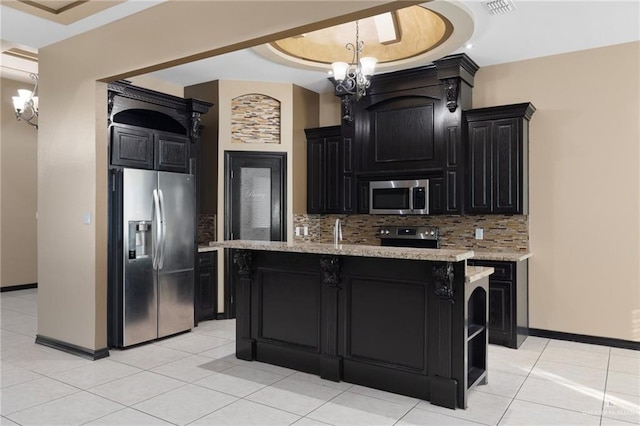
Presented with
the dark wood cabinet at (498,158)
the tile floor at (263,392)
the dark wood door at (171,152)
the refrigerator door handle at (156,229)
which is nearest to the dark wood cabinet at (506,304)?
the tile floor at (263,392)

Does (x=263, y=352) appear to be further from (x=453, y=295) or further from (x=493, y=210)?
(x=493, y=210)

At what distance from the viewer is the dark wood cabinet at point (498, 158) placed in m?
4.80

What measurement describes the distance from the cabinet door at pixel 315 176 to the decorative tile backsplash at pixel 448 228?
26 cm

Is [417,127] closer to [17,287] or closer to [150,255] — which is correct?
[150,255]

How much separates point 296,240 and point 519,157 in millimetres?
2910

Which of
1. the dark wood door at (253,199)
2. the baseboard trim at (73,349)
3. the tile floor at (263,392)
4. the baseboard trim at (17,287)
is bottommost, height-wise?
the tile floor at (263,392)

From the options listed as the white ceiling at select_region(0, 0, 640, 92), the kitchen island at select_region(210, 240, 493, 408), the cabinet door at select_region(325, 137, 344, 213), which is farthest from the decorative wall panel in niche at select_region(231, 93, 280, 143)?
the kitchen island at select_region(210, 240, 493, 408)

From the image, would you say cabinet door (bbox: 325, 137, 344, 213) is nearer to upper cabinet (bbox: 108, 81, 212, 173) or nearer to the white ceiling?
the white ceiling

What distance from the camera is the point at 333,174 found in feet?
19.7

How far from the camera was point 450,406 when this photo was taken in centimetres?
311

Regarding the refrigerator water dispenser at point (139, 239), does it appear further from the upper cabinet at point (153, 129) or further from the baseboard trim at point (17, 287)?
the baseboard trim at point (17, 287)

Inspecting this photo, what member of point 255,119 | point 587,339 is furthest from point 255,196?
point 587,339

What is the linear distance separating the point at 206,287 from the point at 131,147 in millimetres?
1899

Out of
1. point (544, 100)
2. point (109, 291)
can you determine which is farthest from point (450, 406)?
point (544, 100)
